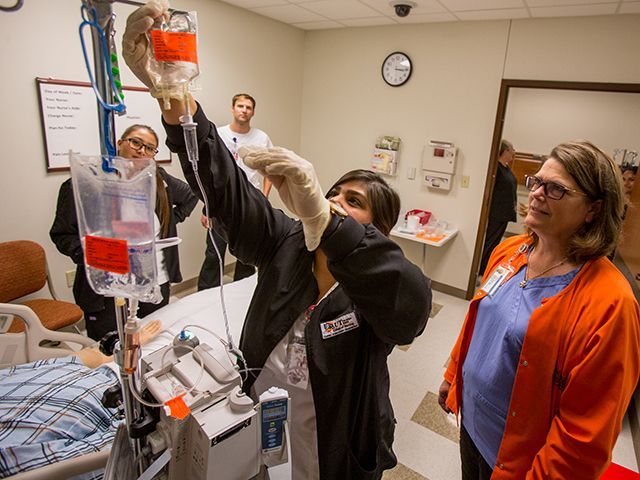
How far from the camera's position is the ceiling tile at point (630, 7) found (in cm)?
261

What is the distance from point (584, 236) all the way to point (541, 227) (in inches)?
4.7

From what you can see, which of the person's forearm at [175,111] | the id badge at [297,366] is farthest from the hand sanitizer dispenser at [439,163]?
the person's forearm at [175,111]

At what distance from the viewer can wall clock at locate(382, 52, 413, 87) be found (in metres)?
3.83

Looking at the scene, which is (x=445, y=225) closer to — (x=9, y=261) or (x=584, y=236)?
(x=584, y=236)

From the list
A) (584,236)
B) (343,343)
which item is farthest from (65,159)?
(584,236)

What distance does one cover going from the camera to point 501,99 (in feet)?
11.2

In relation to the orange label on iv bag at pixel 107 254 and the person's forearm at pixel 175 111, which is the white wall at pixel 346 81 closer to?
the person's forearm at pixel 175 111

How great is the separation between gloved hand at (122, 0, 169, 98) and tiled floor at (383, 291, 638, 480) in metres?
1.98

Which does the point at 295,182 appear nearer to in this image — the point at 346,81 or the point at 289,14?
the point at 289,14

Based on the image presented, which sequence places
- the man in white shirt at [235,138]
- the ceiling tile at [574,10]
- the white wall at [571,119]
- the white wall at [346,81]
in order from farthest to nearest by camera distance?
the white wall at [571,119], the man in white shirt at [235,138], the ceiling tile at [574,10], the white wall at [346,81]

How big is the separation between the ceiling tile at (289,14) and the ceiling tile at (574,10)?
1.88m

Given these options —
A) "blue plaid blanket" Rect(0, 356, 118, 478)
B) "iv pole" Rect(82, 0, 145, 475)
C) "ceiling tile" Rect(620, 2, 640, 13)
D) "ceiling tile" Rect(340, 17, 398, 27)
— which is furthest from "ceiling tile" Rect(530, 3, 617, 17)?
"blue plaid blanket" Rect(0, 356, 118, 478)

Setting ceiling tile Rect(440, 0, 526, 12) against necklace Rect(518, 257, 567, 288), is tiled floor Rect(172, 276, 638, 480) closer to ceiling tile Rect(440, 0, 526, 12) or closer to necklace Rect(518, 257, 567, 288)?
necklace Rect(518, 257, 567, 288)

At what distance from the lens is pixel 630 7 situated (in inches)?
105
